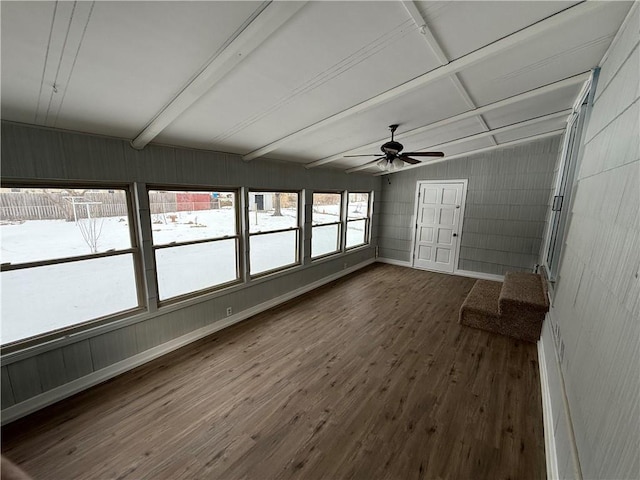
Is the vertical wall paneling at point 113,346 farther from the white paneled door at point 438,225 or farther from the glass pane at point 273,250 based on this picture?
the white paneled door at point 438,225

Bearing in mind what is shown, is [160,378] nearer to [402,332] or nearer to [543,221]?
[402,332]

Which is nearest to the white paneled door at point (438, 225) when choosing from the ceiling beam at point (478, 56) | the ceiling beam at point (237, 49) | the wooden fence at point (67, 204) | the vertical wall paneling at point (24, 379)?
the ceiling beam at point (478, 56)

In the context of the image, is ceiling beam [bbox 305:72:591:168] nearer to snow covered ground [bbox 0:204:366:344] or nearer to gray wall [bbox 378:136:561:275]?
snow covered ground [bbox 0:204:366:344]

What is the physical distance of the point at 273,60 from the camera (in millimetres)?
1670

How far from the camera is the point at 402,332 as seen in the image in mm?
3566

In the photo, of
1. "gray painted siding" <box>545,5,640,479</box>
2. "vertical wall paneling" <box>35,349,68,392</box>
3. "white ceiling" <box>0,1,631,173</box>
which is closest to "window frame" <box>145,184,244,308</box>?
"white ceiling" <box>0,1,631,173</box>

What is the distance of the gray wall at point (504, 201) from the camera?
5141 millimetres

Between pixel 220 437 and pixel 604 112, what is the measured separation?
3825 mm

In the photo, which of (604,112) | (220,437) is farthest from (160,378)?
(604,112)

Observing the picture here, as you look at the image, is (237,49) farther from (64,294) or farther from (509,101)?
(509,101)

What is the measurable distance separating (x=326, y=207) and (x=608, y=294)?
449cm

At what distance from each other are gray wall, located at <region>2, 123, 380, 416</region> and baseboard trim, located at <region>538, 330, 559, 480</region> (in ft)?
11.4

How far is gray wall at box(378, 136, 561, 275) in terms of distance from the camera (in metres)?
5.14

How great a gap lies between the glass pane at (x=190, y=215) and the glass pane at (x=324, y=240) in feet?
6.22
